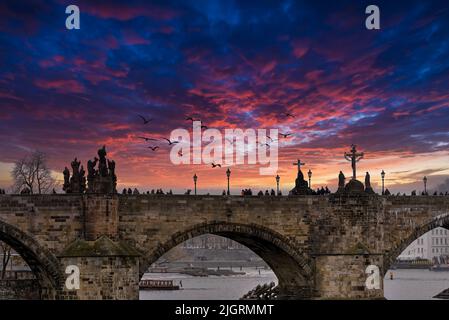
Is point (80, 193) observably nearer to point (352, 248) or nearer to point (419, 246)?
point (352, 248)

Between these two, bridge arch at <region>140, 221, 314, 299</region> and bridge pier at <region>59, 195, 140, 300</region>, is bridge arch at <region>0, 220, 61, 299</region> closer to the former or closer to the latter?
bridge pier at <region>59, 195, 140, 300</region>

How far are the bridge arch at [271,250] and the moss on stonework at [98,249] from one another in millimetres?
2290

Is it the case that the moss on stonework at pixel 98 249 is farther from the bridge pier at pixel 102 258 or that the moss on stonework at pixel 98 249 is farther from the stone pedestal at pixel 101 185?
the stone pedestal at pixel 101 185

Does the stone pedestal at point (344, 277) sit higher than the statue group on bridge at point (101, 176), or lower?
lower

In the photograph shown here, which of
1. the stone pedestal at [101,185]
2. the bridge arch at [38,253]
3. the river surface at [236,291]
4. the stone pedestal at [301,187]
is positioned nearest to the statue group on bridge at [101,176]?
the stone pedestal at [101,185]

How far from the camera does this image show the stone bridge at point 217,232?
33500mm

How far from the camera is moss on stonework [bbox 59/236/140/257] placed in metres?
33.2

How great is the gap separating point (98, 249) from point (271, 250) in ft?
42.5

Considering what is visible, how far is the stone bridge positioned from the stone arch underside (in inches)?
2.5

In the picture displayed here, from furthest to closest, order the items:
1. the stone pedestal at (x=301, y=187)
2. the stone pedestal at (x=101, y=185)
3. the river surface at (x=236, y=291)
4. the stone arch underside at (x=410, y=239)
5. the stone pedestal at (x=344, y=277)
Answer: the river surface at (x=236, y=291) → the stone pedestal at (x=301, y=187) → the stone arch underside at (x=410, y=239) → the stone pedestal at (x=344, y=277) → the stone pedestal at (x=101, y=185)

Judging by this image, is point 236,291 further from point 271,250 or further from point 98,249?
point 98,249

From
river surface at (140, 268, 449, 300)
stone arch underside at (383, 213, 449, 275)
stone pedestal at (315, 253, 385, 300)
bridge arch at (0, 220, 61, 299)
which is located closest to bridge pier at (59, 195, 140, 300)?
bridge arch at (0, 220, 61, 299)
